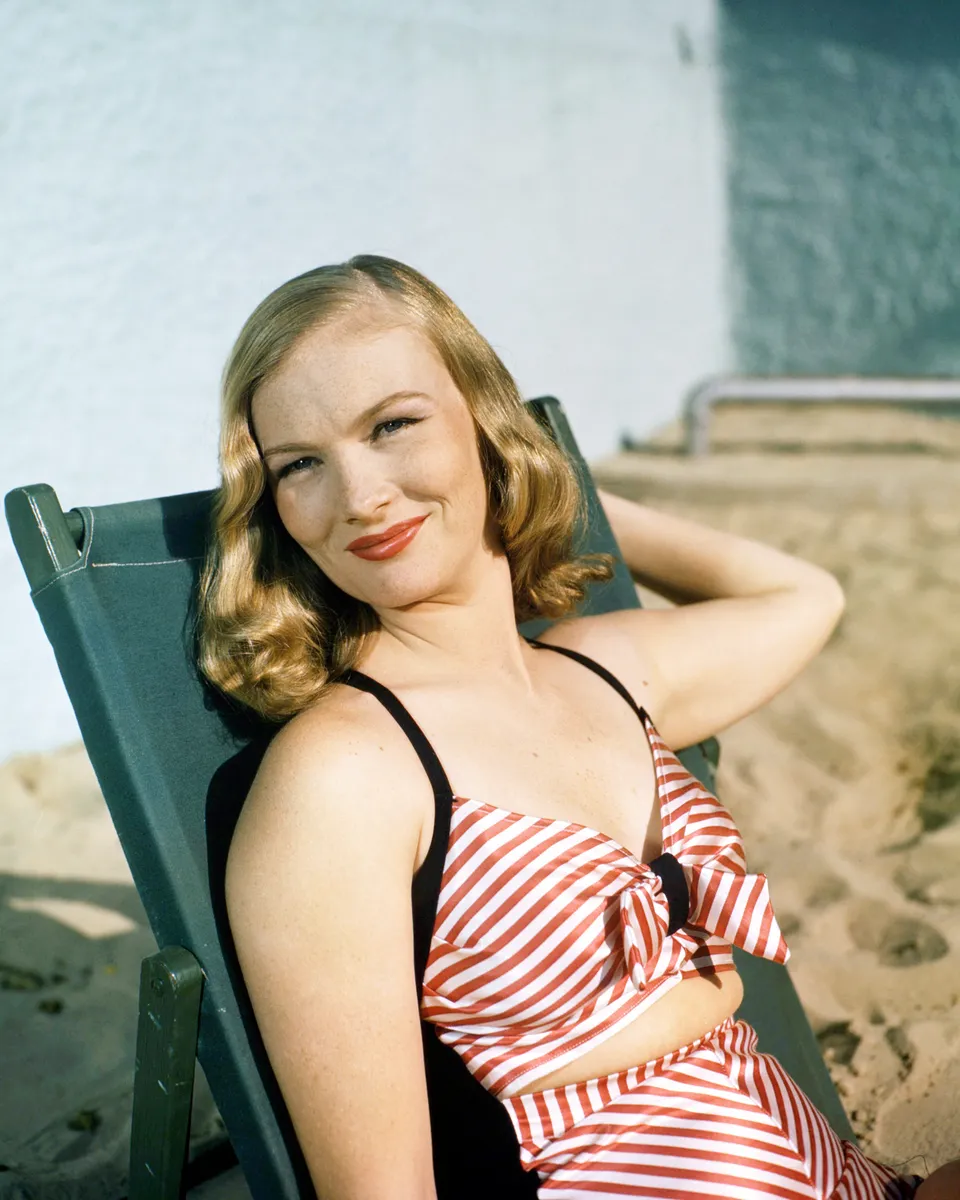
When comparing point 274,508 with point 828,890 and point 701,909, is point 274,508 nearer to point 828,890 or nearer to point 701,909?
point 701,909

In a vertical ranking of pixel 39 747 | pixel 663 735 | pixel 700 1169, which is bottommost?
pixel 39 747

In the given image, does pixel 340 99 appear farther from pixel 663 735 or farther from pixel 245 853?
pixel 245 853

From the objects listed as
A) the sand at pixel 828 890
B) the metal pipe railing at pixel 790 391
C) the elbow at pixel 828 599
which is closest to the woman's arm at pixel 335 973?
the elbow at pixel 828 599

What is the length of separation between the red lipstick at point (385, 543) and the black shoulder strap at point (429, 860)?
21cm

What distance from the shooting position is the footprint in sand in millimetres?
2613

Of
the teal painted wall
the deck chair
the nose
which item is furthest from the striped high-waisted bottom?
the teal painted wall

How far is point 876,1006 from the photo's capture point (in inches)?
97.7

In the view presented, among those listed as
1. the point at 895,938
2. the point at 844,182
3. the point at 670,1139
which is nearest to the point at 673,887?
the point at 670,1139

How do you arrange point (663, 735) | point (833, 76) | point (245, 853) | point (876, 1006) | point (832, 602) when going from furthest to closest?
point (833, 76) < point (876, 1006) < point (832, 602) < point (663, 735) < point (245, 853)

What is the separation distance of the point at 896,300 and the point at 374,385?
25.6 feet

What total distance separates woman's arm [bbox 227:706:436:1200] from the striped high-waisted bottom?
151mm

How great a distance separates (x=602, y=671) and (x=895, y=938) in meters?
1.35

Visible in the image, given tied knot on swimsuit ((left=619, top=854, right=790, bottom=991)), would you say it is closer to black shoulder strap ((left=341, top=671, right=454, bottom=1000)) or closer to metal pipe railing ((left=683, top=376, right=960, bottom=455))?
black shoulder strap ((left=341, top=671, right=454, bottom=1000))

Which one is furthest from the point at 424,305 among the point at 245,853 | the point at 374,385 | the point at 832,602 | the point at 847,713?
the point at 847,713
